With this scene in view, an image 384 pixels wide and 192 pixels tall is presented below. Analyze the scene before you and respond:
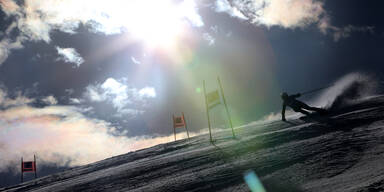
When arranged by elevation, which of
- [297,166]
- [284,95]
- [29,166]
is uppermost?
[284,95]

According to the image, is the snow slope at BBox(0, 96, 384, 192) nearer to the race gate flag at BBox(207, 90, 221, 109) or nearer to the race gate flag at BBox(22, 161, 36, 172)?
the race gate flag at BBox(207, 90, 221, 109)

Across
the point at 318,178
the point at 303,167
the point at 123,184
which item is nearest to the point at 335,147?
the point at 303,167

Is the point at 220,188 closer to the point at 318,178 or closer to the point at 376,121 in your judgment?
the point at 318,178

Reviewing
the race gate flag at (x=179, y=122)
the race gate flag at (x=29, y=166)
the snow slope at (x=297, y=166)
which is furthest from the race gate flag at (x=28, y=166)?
the snow slope at (x=297, y=166)

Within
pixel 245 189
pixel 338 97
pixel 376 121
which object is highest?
pixel 338 97

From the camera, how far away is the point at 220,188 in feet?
19.0

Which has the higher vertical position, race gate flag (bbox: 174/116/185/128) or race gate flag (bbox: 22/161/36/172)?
race gate flag (bbox: 174/116/185/128)

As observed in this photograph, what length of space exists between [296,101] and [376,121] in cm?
686

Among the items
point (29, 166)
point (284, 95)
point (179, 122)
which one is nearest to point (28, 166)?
point (29, 166)

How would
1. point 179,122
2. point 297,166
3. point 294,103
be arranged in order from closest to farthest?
point 297,166, point 294,103, point 179,122

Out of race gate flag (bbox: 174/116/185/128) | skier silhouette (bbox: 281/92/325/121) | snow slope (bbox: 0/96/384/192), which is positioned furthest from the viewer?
race gate flag (bbox: 174/116/185/128)

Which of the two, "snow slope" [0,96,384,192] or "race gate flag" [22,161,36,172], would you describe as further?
"race gate flag" [22,161,36,172]

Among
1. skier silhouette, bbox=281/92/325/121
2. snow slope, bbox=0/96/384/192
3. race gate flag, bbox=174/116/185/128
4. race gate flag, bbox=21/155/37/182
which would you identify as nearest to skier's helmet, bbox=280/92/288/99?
skier silhouette, bbox=281/92/325/121

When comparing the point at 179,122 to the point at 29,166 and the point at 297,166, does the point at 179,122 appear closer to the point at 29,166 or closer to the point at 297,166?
the point at 29,166
